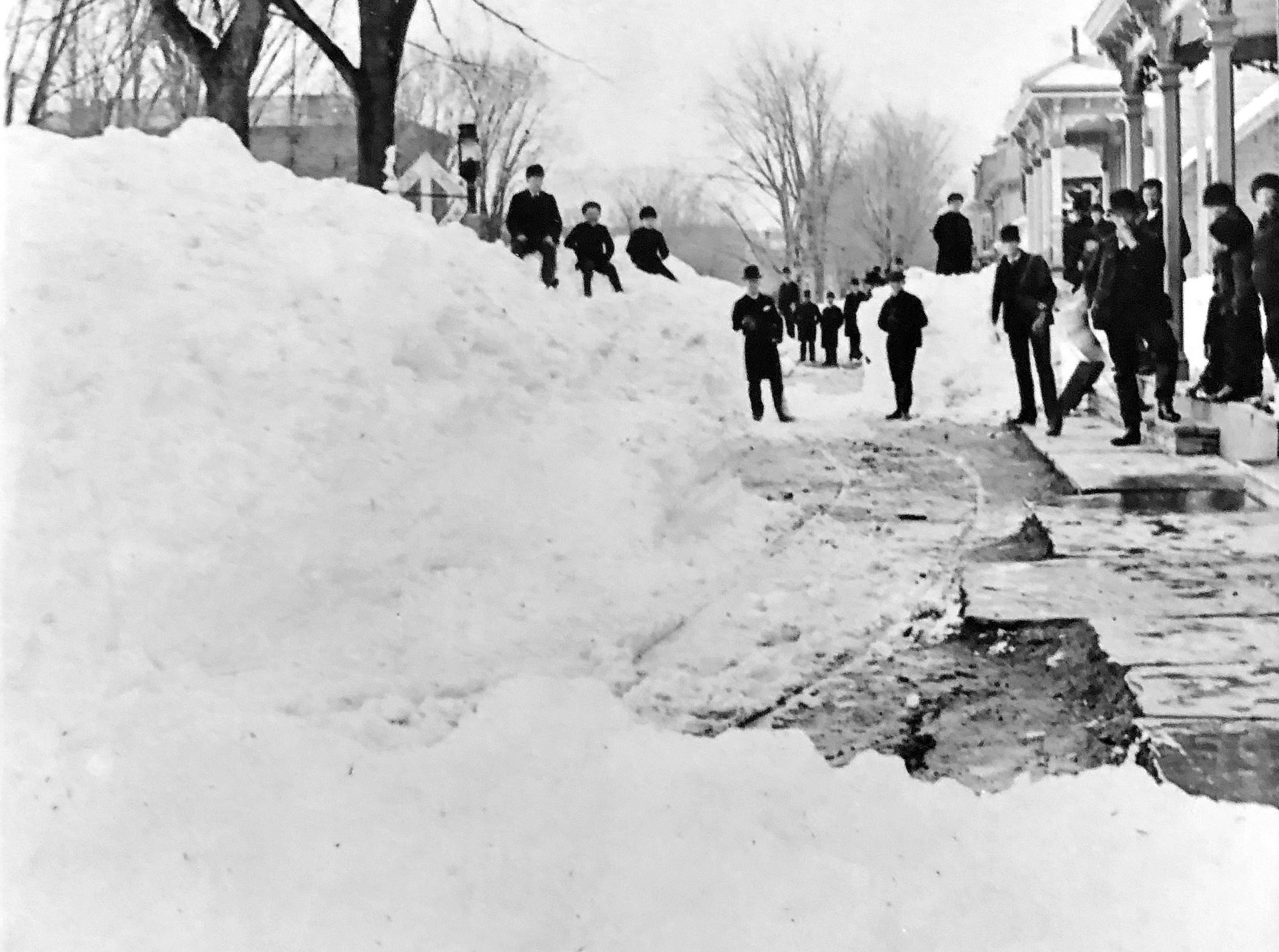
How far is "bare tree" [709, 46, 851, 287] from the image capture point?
6.51 metres

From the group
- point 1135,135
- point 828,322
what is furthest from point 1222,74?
point 828,322

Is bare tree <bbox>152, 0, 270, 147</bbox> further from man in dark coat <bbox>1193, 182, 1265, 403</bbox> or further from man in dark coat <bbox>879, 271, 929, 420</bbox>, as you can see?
man in dark coat <bbox>1193, 182, 1265, 403</bbox>

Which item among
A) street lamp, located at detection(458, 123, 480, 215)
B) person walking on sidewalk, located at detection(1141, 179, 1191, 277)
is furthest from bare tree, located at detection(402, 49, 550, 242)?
person walking on sidewalk, located at detection(1141, 179, 1191, 277)

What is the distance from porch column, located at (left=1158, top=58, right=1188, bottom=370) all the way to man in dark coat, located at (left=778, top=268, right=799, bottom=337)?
3877mm

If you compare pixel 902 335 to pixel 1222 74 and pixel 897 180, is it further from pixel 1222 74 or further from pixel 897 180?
pixel 897 180

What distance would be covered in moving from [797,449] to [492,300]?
5.05 meters

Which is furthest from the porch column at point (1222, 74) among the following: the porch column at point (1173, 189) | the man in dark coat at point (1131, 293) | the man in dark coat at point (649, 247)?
the man in dark coat at point (649, 247)

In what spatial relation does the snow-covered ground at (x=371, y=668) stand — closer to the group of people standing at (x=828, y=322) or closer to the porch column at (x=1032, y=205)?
the group of people standing at (x=828, y=322)

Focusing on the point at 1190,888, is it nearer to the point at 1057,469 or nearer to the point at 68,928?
the point at 68,928

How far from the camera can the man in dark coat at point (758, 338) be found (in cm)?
1490

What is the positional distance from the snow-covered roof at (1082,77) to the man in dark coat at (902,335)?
13.4 ft

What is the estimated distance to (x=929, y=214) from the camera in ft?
54.2

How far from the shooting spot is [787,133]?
7.55 metres

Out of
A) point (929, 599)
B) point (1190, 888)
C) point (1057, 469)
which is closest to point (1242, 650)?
point (929, 599)
